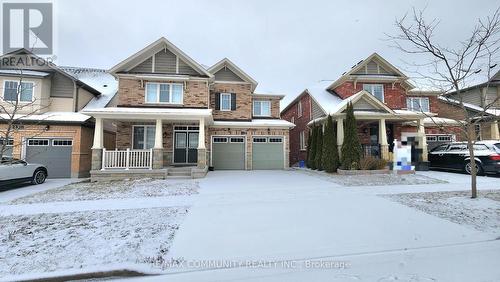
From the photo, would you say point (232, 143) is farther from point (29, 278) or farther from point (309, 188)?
point (29, 278)

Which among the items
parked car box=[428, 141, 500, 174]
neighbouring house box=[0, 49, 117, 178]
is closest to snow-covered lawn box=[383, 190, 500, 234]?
parked car box=[428, 141, 500, 174]

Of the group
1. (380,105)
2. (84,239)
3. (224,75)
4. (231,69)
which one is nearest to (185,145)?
(224,75)

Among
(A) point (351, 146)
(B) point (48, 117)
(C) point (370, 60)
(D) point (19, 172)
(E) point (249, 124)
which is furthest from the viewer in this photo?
(C) point (370, 60)

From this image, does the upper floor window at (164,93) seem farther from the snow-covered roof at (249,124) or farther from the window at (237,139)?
the window at (237,139)

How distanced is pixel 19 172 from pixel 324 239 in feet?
41.3

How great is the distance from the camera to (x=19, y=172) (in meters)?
10.2

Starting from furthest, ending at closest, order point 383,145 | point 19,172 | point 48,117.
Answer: point 383,145 < point 48,117 < point 19,172

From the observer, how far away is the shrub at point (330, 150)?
13320 millimetres

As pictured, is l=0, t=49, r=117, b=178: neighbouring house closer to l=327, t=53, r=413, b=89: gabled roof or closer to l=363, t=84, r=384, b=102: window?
l=327, t=53, r=413, b=89: gabled roof

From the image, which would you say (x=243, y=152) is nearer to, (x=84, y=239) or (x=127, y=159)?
(x=127, y=159)

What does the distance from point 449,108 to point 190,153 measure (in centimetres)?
1957

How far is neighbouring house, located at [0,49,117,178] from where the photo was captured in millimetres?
13133

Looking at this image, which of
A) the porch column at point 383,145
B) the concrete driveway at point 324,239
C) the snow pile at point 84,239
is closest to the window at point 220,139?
the porch column at point 383,145

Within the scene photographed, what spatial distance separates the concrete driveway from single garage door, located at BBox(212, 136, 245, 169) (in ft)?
31.7
